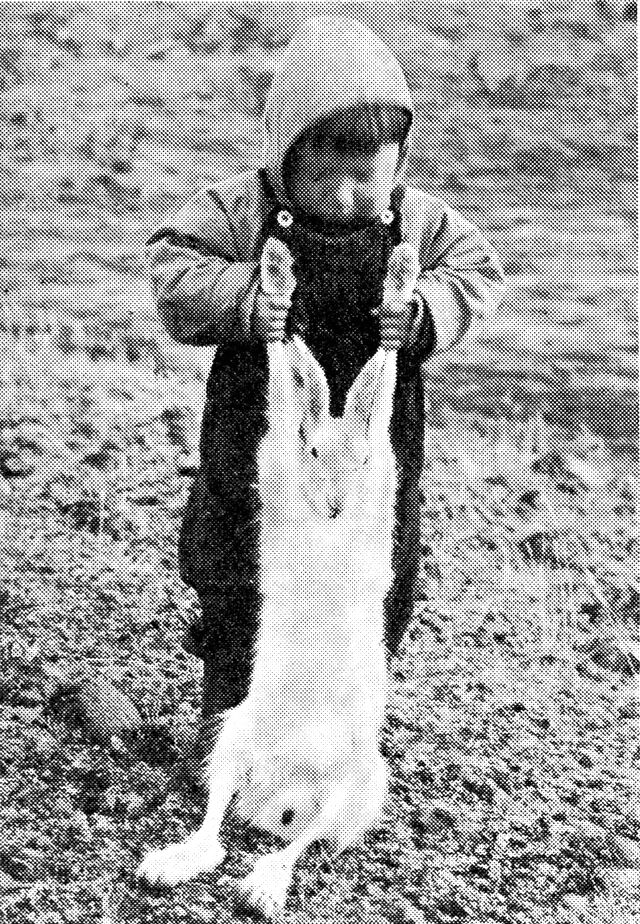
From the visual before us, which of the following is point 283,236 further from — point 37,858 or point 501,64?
point 501,64

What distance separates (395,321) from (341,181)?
241 millimetres

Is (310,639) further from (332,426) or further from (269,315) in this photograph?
(269,315)

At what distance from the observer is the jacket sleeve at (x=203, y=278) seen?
77.7 inches

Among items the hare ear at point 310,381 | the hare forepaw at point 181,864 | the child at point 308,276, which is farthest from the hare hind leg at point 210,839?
the hare ear at point 310,381

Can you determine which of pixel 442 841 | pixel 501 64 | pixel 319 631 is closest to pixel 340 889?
pixel 442 841

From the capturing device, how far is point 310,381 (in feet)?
6.55

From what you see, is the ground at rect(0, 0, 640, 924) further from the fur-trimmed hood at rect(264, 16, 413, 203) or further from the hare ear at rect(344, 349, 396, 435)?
the hare ear at rect(344, 349, 396, 435)

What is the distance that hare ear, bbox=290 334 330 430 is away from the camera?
6.54 feet

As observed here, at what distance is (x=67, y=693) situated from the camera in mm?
2592

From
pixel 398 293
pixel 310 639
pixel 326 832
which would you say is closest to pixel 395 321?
pixel 398 293

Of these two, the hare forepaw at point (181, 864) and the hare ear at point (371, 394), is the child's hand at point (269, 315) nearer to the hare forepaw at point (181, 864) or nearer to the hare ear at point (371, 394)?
the hare ear at point (371, 394)

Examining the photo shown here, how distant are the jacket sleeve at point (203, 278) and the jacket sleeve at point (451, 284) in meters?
0.29

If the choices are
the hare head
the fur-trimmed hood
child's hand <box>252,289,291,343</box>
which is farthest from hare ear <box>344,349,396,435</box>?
the fur-trimmed hood

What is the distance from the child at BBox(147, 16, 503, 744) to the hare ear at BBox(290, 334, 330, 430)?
42 millimetres
